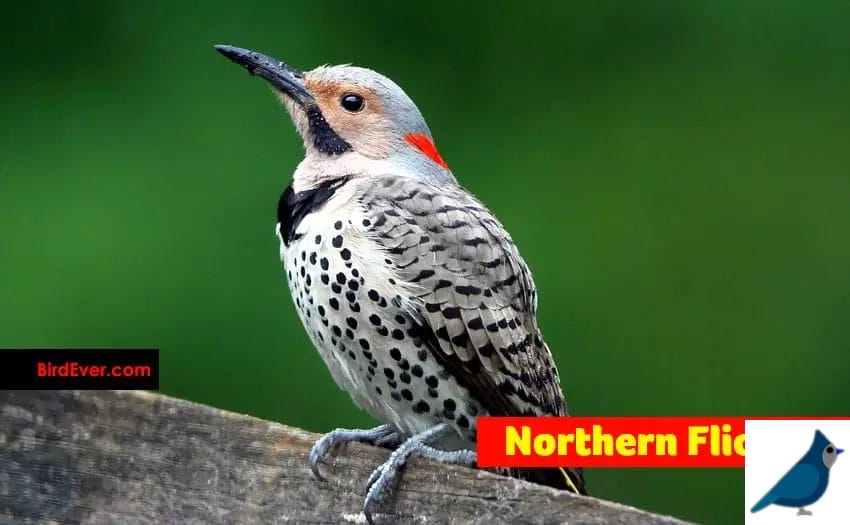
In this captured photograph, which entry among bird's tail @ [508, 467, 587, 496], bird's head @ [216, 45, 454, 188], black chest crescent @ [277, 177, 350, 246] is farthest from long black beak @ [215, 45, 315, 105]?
bird's tail @ [508, 467, 587, 496]

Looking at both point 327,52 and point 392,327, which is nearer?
point 392,327

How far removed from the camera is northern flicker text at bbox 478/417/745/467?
166 centimetres

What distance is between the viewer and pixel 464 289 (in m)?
1.74

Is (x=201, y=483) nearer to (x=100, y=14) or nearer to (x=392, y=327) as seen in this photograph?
(x=392, y=327)

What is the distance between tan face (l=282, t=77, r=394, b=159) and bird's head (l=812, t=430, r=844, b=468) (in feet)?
2.45

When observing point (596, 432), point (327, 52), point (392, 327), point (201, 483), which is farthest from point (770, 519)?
point (327, 52)

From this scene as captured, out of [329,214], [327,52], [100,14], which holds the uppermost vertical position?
[100,14]

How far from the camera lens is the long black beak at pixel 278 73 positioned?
177 cm

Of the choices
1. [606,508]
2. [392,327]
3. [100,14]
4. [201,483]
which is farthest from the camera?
[100,14]

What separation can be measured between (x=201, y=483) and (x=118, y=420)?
0.16 meters

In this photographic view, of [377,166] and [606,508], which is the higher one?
[377,166]

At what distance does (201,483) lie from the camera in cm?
156

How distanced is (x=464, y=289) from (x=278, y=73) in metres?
0.45

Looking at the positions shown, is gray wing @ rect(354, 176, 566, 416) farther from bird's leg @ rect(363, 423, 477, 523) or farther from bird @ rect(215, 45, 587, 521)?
bird's leg @ rect(363, 423, 477, 523)
